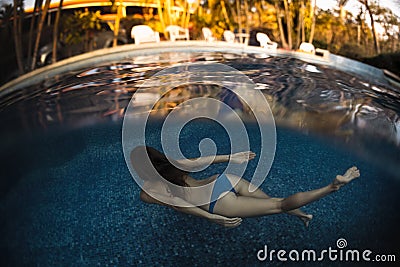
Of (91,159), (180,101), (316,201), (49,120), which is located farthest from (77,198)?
(316,201)

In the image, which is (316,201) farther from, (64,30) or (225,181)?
(64,30)

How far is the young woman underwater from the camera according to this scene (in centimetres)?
142

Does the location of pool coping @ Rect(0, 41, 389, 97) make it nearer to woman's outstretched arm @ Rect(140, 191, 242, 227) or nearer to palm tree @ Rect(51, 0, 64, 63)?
palm tree @ Rect(51, 0, 64, 63)

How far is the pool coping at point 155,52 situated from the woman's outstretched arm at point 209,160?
0.33 metres

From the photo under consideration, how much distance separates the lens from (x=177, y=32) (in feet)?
3.94

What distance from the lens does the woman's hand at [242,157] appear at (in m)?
1.44

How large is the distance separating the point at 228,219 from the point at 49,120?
21.7 inches

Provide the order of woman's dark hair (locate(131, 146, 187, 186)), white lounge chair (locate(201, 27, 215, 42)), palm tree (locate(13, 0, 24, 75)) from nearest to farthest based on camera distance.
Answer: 1. palm tree (locate(13, 0, 24, 75))
2. white lounge chair (locate(201, 27, 215, 42))
3. woman's dark hair (locate(131, 146, 187, 186))

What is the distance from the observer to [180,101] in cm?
129
